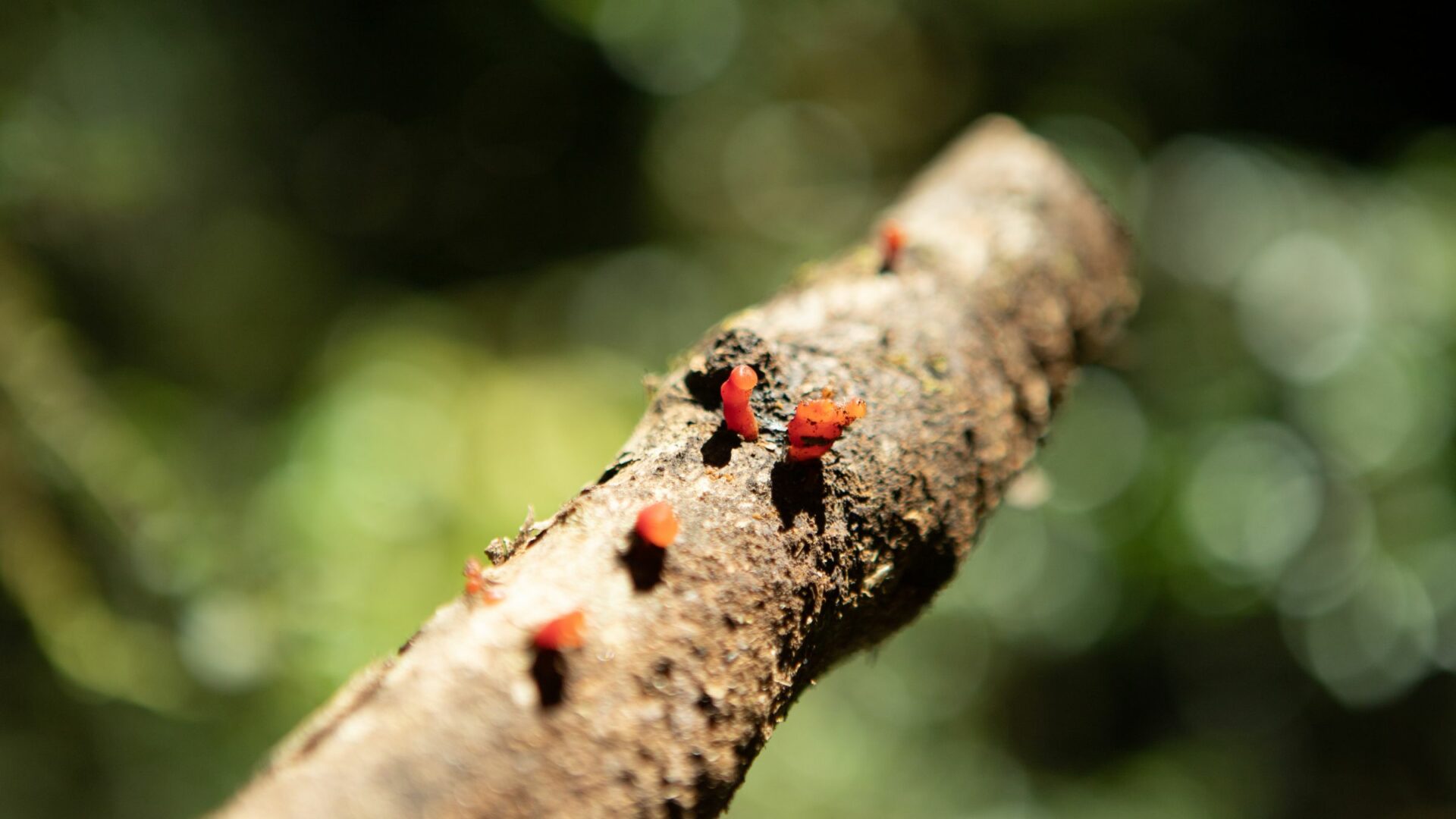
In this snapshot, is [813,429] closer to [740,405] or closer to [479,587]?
[740,405]

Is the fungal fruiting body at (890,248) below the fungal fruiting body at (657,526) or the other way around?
the other way around

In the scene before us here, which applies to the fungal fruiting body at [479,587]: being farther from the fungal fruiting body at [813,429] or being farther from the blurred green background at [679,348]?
the blurred green background at [679,348]

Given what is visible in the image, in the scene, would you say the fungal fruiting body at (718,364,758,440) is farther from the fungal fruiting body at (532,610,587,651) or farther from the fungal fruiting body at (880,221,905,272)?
the fungal fruiting body at (880,221,905,272)

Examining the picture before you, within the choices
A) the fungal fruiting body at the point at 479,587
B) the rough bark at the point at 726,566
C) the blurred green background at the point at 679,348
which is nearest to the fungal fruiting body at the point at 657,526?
the rough bark at the point at 726,566

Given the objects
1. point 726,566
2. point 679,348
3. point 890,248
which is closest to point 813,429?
point 726,566

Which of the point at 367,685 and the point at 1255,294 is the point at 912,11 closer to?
the point at 1255,294

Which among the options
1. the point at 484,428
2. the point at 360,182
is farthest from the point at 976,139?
the point at 360,182
